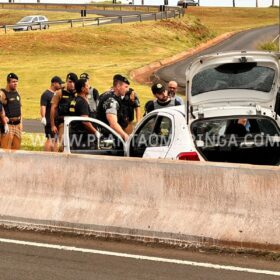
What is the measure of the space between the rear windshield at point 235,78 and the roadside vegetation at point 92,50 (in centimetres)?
1474

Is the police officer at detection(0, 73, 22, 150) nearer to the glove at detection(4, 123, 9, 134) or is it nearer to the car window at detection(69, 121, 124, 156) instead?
the glove at detection(4, 123, 9, 134)

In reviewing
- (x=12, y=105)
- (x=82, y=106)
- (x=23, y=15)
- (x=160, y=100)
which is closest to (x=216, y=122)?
(x=160, y=100)

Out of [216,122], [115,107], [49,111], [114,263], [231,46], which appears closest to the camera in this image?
[114,263]

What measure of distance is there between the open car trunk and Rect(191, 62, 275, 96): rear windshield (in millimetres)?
1098

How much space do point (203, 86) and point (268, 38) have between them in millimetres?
63537

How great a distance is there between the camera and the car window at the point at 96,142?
36.1 feet

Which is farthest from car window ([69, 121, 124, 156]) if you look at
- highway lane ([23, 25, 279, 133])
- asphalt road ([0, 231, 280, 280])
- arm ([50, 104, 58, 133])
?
highway lane ([23, 25, 279, 133])

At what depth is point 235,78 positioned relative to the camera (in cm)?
1055

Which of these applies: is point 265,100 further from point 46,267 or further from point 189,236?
point 46,267

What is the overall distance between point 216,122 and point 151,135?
3.73 ft

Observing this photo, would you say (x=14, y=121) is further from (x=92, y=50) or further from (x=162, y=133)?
(x=92, y=50)

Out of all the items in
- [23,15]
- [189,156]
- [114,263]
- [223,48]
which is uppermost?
[23,15]

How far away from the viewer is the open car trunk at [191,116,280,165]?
30.7ft

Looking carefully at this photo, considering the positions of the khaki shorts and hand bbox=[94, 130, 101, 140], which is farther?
the khaki shorts
